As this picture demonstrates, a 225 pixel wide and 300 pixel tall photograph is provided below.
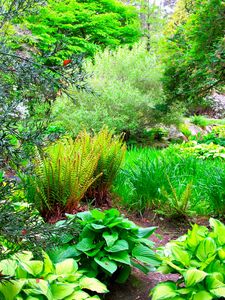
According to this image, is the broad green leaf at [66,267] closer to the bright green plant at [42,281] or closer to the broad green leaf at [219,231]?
the bright green plant at [42,281]

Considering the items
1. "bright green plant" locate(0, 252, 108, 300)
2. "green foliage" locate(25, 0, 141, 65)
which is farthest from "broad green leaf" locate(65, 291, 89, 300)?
"green foliage" locate(25, 0, 141, 65)

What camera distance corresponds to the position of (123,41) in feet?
56.3

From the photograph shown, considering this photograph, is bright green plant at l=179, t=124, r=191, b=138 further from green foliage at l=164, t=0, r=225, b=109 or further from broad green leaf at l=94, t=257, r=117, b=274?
broad green leaf at l=94, t=257, r=117, b=274

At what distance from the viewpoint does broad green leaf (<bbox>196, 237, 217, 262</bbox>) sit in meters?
1.97

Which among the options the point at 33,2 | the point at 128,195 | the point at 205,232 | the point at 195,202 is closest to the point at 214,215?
the point at 195,202

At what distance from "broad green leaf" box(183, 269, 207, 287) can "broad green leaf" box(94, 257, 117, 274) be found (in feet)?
1.37

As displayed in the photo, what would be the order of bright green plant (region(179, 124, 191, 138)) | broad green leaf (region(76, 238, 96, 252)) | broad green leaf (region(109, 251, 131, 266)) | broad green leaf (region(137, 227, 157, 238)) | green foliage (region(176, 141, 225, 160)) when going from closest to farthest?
broad green leaf (region(109, 251, 131, 266)) < broad green leaf (region(76, 238, 96, 252)) < broad green leaf (region(137, 227, 157, 238)) < green foliage (region(176, 141, 225, 160)) < bright green plant (region(179, 124, 191, 138))

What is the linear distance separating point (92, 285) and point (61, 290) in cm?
21

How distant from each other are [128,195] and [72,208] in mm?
767

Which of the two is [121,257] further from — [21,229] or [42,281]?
[21,229]

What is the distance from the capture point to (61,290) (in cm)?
181

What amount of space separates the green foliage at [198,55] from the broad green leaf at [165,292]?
3783 mm

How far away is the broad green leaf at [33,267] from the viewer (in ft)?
6.09

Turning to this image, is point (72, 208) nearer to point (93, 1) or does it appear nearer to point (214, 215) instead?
point (214, 215)
